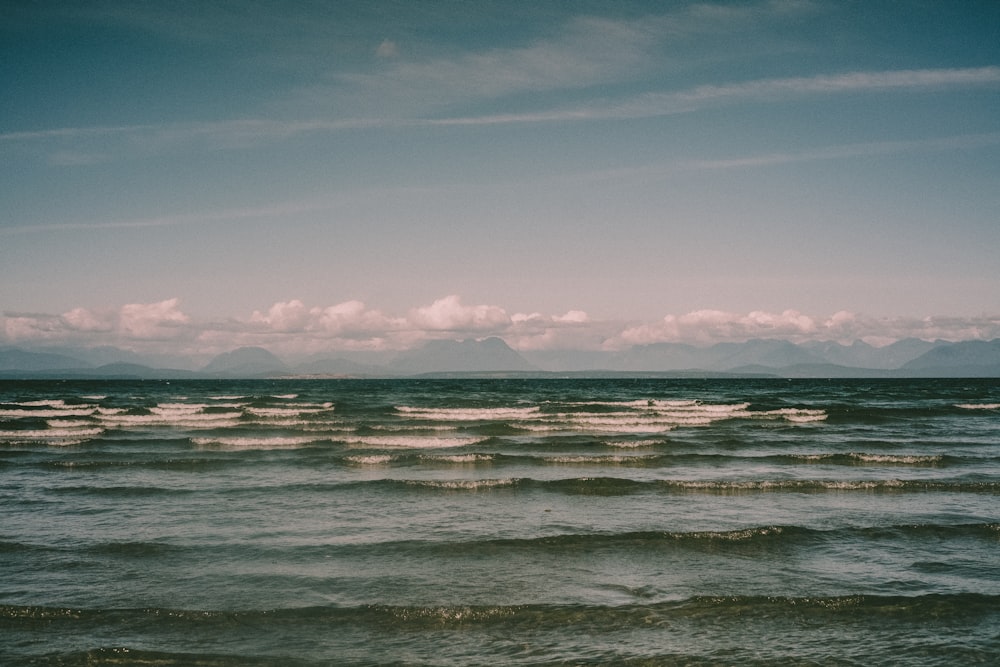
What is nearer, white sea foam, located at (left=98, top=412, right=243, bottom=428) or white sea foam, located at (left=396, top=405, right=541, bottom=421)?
white sea foam, located at (left=98, top=412, right=243, bottom=428)

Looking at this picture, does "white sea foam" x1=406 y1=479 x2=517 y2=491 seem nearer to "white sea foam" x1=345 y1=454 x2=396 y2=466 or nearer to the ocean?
the ocean

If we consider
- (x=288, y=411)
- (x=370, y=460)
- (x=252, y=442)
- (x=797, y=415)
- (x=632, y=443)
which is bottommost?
(x=797, y=415)

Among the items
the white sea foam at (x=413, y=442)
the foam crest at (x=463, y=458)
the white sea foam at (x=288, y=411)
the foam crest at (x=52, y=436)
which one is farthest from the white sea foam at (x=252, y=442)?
the white sea foam at (x=288, y=411)

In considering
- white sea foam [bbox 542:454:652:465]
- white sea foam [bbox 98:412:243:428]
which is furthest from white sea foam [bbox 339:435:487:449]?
white sea foam [bbox 98:412:243:428]

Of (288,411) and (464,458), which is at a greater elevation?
(464,458)

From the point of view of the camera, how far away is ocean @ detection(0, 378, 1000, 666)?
856 cm

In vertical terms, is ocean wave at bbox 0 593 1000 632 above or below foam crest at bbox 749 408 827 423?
above

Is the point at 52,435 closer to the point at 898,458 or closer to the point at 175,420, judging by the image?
the point at 175,420

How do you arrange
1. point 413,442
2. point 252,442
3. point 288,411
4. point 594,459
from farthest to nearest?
point 288,411
point 413,442
point 252,442
point 594,459

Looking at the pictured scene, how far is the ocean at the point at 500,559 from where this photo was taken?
856cm

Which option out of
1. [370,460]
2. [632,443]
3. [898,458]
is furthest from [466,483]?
[898,458]

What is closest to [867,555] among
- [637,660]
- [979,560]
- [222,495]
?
[979,560]

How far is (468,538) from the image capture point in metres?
13.5

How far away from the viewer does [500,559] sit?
12.1m
